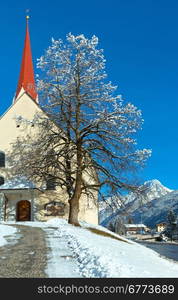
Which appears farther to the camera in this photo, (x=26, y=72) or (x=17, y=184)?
(x=26, y=72)

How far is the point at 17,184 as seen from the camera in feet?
116

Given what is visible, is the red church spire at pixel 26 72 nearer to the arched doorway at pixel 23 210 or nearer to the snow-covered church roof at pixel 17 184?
the snow-covered church roof at pixel 17 184

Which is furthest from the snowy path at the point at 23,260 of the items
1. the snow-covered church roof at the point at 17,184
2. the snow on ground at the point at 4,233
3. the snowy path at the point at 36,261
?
the snow-covered church roof at the point at 17,184

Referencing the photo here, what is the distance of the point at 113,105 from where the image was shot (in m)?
24.1

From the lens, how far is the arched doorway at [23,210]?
35.7 m

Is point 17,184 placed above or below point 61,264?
above

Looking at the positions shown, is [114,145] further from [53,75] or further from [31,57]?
[31,57]

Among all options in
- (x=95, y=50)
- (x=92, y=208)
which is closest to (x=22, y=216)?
(x=92, y=208)

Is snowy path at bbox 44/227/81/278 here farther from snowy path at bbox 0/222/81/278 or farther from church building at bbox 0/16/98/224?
church building at bbox 0/16/98/224

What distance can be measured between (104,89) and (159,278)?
766 inches

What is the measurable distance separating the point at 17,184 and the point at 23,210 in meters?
2.73

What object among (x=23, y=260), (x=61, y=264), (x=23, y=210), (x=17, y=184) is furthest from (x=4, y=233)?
(x=23, y=210)

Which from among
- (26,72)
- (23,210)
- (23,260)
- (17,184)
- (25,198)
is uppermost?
(26,72)

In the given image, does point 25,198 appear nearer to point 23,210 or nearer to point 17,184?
point 23,210
